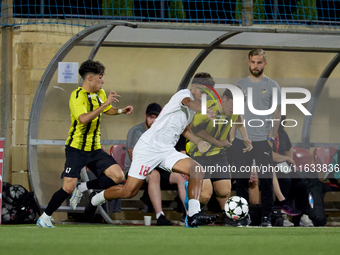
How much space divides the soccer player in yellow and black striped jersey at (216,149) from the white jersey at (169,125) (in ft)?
2.22

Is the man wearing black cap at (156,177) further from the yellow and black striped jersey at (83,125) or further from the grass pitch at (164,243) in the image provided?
the grass pitch at (164,243)

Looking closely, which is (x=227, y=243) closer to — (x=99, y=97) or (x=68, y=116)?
(x=99, y=97)

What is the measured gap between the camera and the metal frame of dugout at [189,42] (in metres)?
5.81

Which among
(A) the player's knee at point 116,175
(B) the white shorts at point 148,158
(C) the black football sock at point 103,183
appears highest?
(B) the white shorts at point 148,158

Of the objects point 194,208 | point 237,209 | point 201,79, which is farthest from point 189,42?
point 194,208

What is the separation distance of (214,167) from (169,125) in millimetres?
962

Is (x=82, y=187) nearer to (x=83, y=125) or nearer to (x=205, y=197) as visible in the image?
(x=83, y=125)

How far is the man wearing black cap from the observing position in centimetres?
542

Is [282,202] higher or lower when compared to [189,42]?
lower

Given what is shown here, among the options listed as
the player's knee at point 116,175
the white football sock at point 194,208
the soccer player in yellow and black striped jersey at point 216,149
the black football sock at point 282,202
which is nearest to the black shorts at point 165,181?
the soccer player in yellow and black striped jersey at point 216,149

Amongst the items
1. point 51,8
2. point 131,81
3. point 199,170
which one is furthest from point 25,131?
point 199,170

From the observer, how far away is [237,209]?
5281 millimetres

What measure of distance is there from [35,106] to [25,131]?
67 centimetres

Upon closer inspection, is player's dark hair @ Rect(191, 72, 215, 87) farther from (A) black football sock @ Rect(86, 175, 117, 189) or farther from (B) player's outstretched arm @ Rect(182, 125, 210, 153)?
(A) black football sock @ Rect(86, 175, 117, 189)
